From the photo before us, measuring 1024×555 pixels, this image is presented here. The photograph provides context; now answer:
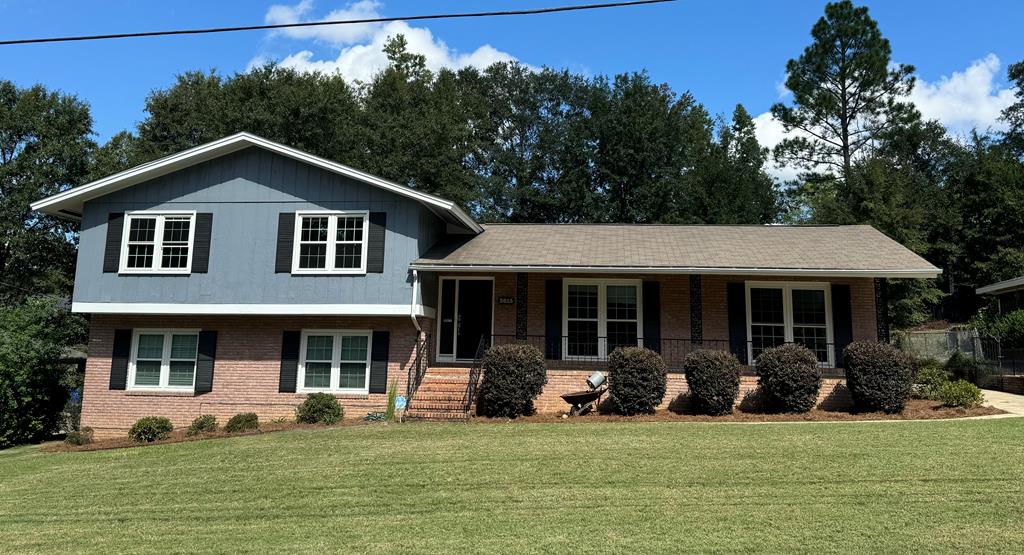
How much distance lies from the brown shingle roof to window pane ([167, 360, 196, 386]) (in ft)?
19.3

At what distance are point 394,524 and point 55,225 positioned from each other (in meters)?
28.9

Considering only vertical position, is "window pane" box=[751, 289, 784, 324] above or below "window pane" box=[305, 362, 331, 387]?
above

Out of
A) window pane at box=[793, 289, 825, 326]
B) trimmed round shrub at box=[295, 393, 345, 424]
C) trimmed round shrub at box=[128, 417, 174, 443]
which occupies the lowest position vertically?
trimmed round shrub at box=[128, 417, 174, 443]

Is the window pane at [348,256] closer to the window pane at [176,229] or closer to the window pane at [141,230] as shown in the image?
the window pane at [176,229]

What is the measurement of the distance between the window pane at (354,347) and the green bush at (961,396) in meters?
12.2

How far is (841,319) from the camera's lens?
1480 cm

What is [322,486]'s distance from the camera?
8.03m

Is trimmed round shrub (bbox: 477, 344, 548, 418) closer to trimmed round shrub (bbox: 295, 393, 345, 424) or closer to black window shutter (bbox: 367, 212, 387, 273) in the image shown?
trimmed round shrub (bbox: 295, 393, 345, 424)

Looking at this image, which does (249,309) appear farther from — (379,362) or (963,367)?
(963,367)

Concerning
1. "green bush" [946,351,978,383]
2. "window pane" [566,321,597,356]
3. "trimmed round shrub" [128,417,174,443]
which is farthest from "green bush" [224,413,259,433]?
"green bush" [946,351,978,383]

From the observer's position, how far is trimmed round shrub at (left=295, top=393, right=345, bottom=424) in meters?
13.5

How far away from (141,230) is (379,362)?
6.40 meters

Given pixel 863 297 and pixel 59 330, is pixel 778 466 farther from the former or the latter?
pixel 59 330

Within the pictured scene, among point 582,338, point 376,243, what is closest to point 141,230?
point 376,243
